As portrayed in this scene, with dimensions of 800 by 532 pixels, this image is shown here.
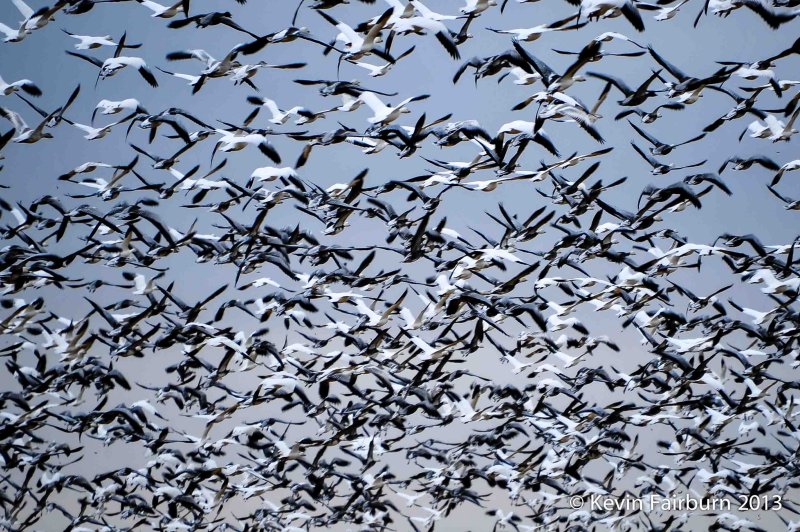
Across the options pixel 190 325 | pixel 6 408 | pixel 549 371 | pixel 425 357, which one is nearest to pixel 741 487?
pixel 549 371

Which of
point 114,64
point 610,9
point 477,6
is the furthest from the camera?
point 114,64

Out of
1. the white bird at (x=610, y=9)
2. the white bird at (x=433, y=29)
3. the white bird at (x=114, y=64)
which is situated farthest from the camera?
the white bird at (x=114, y=64)

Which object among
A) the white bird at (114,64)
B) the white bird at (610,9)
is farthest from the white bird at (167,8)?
the white bird at (610,9)

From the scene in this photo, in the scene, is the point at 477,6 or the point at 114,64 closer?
the point at 477,6

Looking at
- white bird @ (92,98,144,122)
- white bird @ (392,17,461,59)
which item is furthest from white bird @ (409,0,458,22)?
white bird @ (92,98,144,122)

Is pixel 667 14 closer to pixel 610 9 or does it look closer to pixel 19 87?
pixel 610 9

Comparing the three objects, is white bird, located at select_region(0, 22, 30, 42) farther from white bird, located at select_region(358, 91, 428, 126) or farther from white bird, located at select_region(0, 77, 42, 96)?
white bird, located at select_region(358, 91, 428, 126)

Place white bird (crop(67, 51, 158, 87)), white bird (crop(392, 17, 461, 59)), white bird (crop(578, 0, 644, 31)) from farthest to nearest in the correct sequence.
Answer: white bird (crop(67, 51, 158, 87))
white bird (crop(392, 17, 461, 59))
white bird (crop(578, 0, 644, 31))

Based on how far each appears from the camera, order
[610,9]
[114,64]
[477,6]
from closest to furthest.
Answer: [610,9]
[477,6]
[114,64]

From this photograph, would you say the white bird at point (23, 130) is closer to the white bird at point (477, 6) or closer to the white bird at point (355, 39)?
the white bird at point (355, 39)

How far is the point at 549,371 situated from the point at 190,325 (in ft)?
31.1

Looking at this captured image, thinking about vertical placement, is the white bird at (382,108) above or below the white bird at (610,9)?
above

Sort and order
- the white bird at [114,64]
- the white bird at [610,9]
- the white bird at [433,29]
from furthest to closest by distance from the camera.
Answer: the white bird at [114,64] → the white bird at [433,29] → the white bird at [610,9]

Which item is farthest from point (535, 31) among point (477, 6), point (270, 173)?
point (270, 173)
